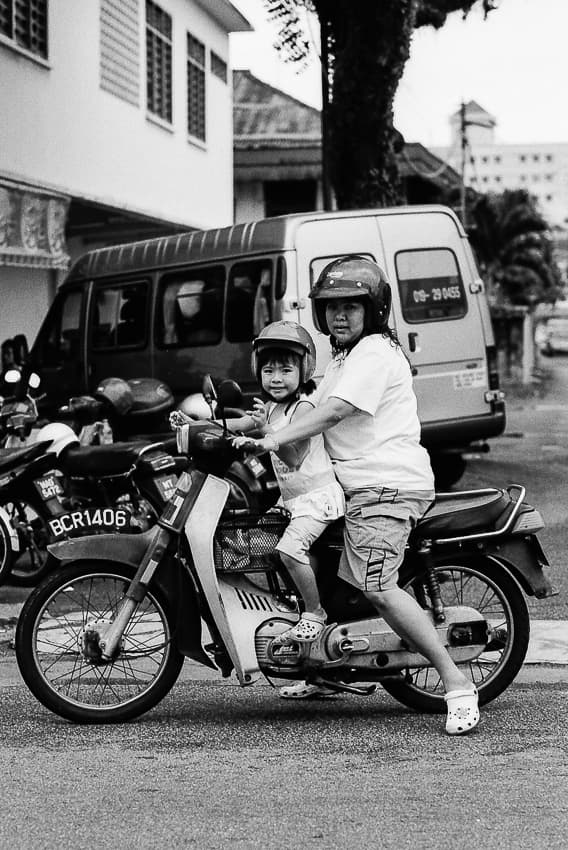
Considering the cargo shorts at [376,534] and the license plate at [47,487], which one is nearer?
the cargo shorts at [376,534]

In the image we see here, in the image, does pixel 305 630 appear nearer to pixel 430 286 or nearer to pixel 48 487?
pixel 48 487

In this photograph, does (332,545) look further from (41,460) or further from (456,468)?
(456,468)

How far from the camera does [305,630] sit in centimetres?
528

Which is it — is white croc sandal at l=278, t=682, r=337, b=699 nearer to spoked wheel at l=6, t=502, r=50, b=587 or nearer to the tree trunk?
spoked wheel at l=6, t=502, r=50, b=587

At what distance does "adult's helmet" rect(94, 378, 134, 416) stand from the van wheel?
3.92 metres

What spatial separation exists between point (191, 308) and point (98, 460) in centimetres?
350

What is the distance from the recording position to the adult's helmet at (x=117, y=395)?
10180 mm

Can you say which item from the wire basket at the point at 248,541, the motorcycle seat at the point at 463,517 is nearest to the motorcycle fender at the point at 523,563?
the motorcycle seat at the point at 463,517

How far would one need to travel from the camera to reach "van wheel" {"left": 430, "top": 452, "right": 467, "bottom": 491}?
44.0 feet

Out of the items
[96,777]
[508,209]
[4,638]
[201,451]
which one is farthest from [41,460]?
[508,209]

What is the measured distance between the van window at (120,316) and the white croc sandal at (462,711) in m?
7.49

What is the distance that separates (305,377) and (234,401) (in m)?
0.45

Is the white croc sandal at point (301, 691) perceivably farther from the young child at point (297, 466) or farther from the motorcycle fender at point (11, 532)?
the motorcycle fender at point (11, 532)

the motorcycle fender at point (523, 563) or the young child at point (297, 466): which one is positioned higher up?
the young child at point (297, 466)
